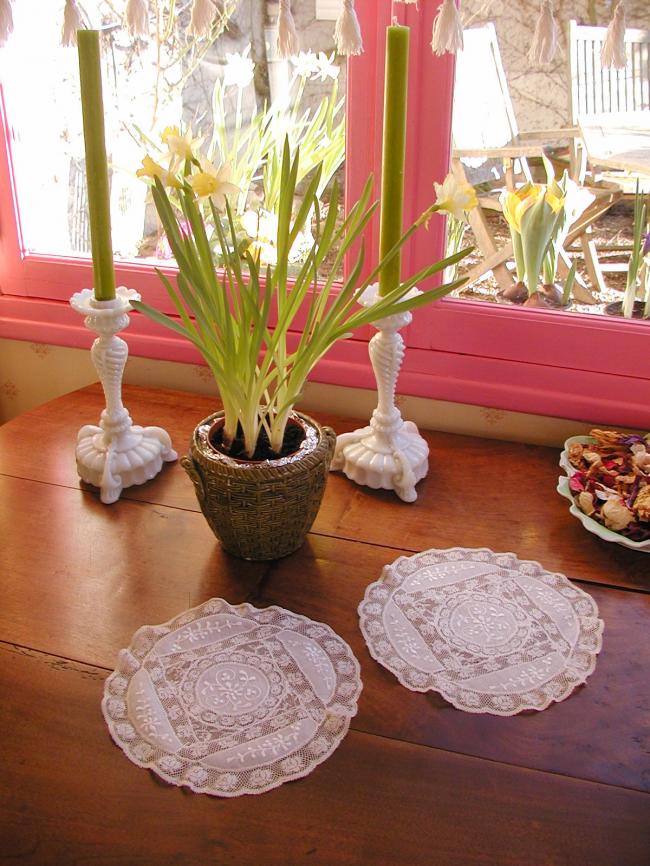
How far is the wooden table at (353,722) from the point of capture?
605mm

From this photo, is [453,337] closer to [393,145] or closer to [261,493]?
[393,145]

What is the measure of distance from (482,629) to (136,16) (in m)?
0.71

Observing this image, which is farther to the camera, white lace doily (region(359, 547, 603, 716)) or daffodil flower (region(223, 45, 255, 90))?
daffodil flower (region(223, 45, 255, 90))

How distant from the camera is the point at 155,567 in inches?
35.6

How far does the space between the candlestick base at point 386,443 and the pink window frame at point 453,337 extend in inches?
6.2

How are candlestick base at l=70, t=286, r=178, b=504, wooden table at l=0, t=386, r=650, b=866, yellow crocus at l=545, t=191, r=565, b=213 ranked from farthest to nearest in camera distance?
yellow crocus at l=545, t=191, r=565, b=213
candlestick base at l=70, t=286, r=178, b=504
wooden table at l=0, t=386, r=650, b=866

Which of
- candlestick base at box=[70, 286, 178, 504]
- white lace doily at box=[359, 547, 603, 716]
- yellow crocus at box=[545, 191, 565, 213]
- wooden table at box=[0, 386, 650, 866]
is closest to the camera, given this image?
wooden table at box=[0, 386, 650, 866]

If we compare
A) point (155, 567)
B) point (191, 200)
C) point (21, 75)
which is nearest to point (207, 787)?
point (155, 567)

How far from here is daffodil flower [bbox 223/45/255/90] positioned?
3.85 feet

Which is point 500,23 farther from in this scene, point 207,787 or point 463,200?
point 207,787

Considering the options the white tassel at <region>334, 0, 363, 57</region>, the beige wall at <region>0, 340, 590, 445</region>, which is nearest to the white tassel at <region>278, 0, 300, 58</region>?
the white tassel at <region>334, 0, 363, 57</region>

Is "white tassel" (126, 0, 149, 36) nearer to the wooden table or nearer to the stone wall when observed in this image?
the stone wall

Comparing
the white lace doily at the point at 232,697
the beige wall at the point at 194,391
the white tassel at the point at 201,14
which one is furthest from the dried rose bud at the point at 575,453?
the white tassel at the point at 201,14

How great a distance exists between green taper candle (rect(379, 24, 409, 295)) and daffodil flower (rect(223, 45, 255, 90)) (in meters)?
0.34
